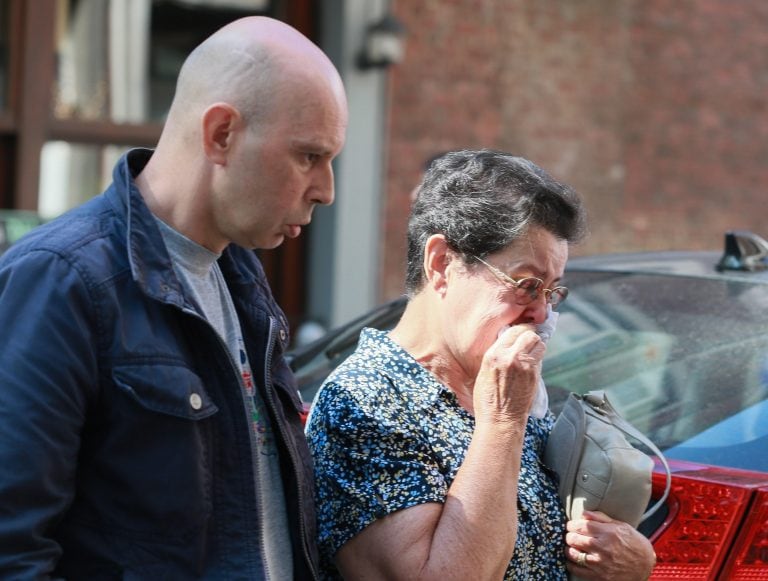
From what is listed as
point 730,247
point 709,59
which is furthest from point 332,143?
point 709,59

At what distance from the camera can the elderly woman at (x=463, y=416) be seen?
211 cm

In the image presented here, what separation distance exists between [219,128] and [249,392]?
17.4 inches

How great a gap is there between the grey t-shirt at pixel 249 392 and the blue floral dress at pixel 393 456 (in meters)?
0.16

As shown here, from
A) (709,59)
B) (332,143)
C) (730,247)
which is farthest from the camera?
(709,59)

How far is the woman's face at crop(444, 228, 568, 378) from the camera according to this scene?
7.55ft

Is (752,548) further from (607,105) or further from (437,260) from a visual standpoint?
(607,105)

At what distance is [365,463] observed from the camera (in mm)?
2176

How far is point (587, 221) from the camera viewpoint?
2.45m

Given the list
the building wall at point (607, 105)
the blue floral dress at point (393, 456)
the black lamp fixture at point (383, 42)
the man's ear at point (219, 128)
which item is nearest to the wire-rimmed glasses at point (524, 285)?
the blue floral dress at point (393, 456)

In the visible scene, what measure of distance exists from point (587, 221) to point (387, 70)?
6268 millimetres

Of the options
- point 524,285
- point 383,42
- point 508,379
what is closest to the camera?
point 508,379

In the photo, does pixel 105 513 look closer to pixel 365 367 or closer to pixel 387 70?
pixel 365 367

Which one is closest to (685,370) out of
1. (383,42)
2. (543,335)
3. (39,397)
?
(543,335)

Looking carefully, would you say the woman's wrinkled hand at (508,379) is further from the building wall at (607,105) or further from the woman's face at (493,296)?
the building wall at (607,105)
